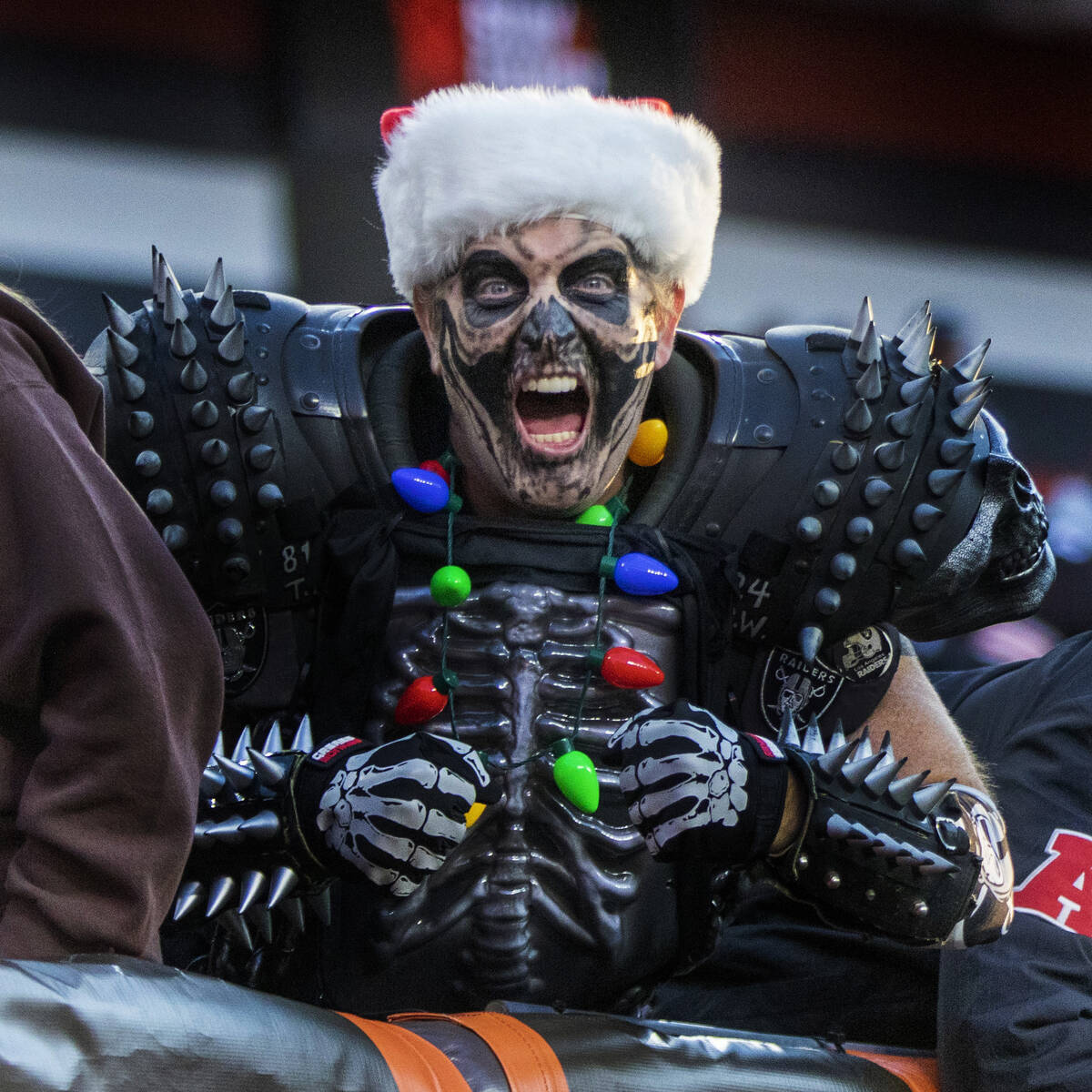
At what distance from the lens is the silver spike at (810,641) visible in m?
1.96

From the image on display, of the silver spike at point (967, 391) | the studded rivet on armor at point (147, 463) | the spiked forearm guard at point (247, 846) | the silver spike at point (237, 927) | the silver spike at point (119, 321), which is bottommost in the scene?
the silver spike at point (237, 927)

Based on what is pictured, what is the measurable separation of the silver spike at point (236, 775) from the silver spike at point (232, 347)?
52 centimetres

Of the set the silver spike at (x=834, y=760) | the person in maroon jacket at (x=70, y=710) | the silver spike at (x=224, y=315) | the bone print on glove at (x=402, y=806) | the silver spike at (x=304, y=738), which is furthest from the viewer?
the silver spike at (x=224, y=315)

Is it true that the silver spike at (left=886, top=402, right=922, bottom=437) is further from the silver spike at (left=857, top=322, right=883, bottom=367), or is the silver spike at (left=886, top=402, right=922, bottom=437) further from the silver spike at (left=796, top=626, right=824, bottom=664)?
the silver spike at (left=796, top=626, right=824, bottom=664)

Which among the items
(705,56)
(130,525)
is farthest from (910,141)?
(130,525)

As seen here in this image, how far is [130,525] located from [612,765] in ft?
2.82

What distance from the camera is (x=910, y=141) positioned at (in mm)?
4809

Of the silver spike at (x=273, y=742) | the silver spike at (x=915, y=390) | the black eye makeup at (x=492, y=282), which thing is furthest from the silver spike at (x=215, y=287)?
the silver spike at (x=915, y=390)

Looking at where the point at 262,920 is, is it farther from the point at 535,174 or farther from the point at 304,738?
→ the point at 535,174

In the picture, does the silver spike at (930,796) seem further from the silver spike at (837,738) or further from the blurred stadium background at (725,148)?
the blurred stadium background at (725,148)

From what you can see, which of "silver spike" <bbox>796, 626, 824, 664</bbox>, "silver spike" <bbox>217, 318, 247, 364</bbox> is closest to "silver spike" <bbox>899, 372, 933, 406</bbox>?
"silver spike" <bbox>796, 626, 824, 664</bbox>

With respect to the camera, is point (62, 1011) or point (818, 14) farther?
point (818, 14)

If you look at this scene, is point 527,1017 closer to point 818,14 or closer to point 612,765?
point 612,765

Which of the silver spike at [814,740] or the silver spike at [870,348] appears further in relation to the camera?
the silver spike at [870,348]
